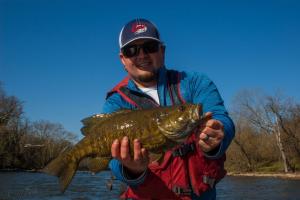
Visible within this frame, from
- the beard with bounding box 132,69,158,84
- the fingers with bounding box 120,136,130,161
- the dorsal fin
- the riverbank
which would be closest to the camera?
the fingers with bounding box 120,136,130,161

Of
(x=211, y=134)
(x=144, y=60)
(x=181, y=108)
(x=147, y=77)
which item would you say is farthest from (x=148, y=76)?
(x=211, y=134)

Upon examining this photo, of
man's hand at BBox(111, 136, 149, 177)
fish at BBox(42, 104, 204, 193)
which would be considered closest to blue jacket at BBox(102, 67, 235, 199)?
man's hand at BBox(111, 136, 149, 177)

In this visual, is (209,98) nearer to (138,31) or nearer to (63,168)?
(138,31)

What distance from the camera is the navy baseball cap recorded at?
15.4ft

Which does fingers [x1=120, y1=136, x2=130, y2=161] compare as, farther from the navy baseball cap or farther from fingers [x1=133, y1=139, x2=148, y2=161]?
the navy baseball cap

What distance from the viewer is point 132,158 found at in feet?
12.7

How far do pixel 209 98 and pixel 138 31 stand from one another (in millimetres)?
1235

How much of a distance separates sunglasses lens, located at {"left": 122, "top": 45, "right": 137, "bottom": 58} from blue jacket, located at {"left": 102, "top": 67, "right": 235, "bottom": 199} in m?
0.33

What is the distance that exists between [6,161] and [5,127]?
7832 mm

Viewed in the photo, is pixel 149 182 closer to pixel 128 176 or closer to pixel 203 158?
pixel 128 176

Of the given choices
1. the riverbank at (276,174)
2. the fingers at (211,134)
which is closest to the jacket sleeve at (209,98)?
the fingers at (211,134)

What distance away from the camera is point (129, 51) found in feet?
15.6

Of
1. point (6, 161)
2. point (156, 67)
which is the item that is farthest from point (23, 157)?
point (156, 67)

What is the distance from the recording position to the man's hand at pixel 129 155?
3744 mm
